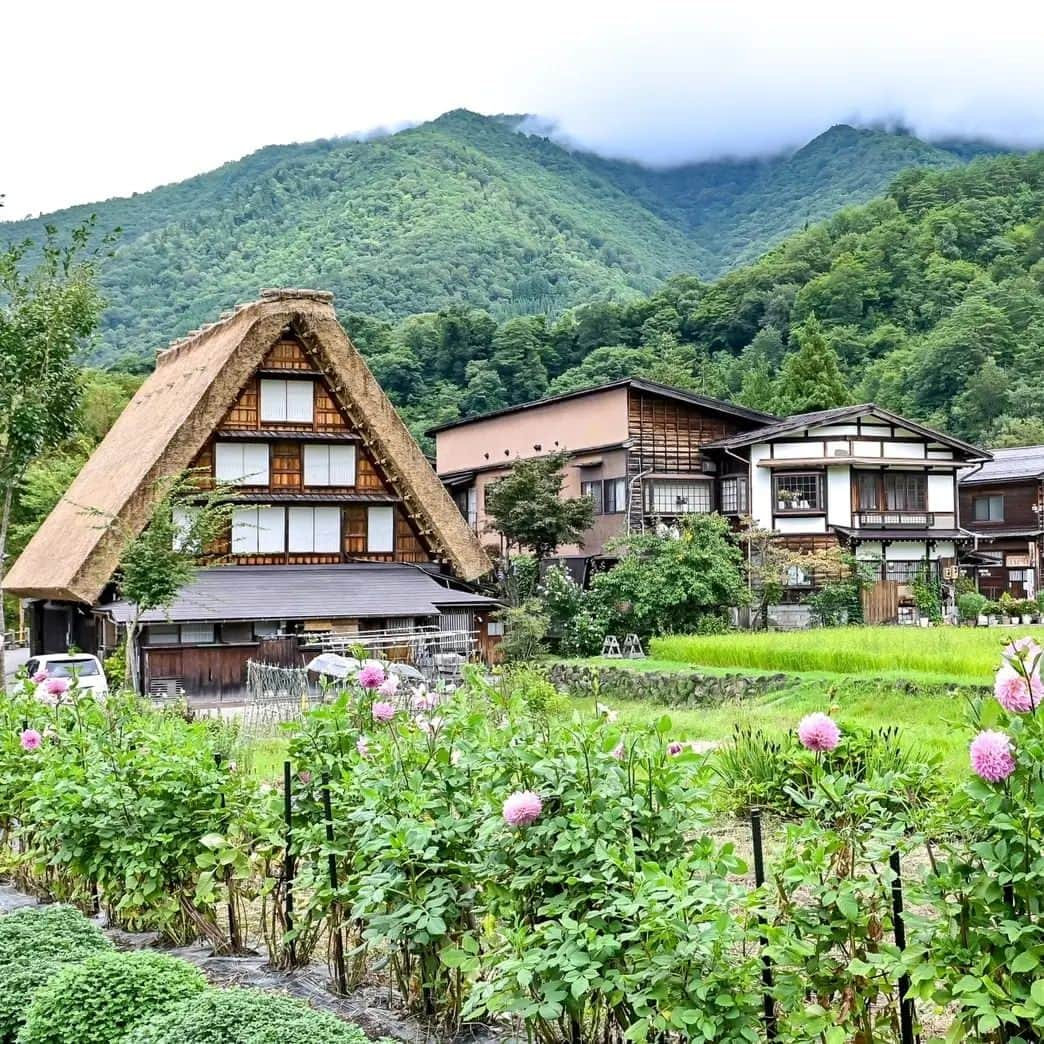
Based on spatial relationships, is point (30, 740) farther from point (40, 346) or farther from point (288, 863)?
point (40, 346)

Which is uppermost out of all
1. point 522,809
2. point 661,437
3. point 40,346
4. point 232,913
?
point 661,437

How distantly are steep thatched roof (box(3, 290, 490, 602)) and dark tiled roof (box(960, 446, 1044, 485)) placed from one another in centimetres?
1899

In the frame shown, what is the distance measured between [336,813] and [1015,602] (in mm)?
28984

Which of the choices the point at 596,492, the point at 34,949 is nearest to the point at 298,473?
the point at 596,492

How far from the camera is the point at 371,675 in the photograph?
16.8 feet

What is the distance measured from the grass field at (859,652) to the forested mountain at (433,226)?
42.6m

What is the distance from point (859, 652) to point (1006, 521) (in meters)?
23.6

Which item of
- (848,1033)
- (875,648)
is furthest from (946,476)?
(848,1033)

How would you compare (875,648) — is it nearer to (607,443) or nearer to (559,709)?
(559,709)

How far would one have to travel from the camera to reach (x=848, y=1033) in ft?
11.3

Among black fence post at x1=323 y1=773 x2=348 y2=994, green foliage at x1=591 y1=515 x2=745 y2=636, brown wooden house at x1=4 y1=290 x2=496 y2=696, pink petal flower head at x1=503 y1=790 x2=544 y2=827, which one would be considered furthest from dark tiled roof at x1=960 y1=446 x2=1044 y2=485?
pink petal flower head at x1=503 y1=790 x2=544 y2=827

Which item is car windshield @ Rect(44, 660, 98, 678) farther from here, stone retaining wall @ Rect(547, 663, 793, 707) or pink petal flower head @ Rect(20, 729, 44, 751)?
pink petal flower head @ Rect(20, 729, 44, 751)

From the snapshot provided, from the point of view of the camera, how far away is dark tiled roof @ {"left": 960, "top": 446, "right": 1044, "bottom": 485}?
121 ft

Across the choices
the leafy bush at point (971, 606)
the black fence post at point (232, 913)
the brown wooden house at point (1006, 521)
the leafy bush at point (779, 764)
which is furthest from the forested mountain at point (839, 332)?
the black fence post at point (232, 913)
